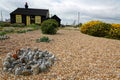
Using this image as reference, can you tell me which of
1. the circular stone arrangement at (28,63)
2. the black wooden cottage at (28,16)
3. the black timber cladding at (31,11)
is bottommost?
the circular stone arrangement at (28,63)

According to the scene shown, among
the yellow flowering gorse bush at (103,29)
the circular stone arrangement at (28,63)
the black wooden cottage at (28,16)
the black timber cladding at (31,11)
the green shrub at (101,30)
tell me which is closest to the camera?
the circular stone arrangement at (28,63)

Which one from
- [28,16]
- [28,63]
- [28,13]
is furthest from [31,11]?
[28,63]

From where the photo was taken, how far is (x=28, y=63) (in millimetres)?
5695

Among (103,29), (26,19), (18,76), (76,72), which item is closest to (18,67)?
(18,76)

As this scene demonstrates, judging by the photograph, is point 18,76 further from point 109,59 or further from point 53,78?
point 109,59

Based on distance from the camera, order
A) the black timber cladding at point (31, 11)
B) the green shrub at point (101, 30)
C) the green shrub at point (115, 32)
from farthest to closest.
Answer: the black timber cladding at point (31, 11)
the green shrub at point (101, 30)
the green shrub at point (115, 32)

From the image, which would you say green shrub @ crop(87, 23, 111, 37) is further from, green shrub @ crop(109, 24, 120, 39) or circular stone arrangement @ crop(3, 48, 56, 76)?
circular stone arrangement @ crop(3, 48, 56, 76)

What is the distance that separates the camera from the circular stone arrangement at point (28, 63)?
515 cm

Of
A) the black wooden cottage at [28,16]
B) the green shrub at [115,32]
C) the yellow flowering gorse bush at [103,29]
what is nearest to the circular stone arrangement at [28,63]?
the green shrub at [115,32]

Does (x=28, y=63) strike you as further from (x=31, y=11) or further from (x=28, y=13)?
(x=31, y=11)

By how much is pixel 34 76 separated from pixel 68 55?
2267mm

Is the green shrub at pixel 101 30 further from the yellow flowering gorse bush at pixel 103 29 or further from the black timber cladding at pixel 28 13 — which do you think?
the black timber cladding at pixel 28 13

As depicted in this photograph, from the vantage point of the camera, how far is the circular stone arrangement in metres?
5.15

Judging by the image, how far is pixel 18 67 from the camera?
5.40 m
